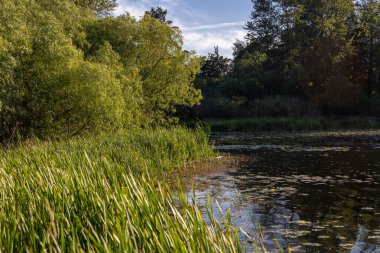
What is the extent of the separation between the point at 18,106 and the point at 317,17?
139ft

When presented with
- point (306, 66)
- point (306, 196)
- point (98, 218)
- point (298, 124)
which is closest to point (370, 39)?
point (306, 66)

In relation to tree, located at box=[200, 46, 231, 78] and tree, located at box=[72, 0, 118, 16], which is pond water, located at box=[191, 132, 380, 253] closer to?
tree, located at box=[72, 0, 118, 16]

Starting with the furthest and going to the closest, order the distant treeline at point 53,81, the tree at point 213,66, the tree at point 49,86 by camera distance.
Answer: the tree at point 213,66 < the tree at point 49,86 < the distant treeline at point 53,81

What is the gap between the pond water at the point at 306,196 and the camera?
8.64 metres

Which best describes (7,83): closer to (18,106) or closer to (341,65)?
(18,106)

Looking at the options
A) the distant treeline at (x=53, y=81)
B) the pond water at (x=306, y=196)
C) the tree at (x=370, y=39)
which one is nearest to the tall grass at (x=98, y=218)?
the pond water at (x=306, y=196)

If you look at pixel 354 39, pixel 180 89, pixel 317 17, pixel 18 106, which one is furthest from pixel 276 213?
pixel 354 39

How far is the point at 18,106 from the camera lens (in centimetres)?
1856

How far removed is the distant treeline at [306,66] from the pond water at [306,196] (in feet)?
75.1

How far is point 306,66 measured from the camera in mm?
50406

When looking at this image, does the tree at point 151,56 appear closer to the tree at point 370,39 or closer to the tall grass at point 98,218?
the tall grass at point 98,218

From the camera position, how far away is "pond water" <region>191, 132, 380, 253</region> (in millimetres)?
8641

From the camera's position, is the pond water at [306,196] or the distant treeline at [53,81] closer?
the pond water at [306,196]

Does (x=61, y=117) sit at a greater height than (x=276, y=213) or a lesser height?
greater
